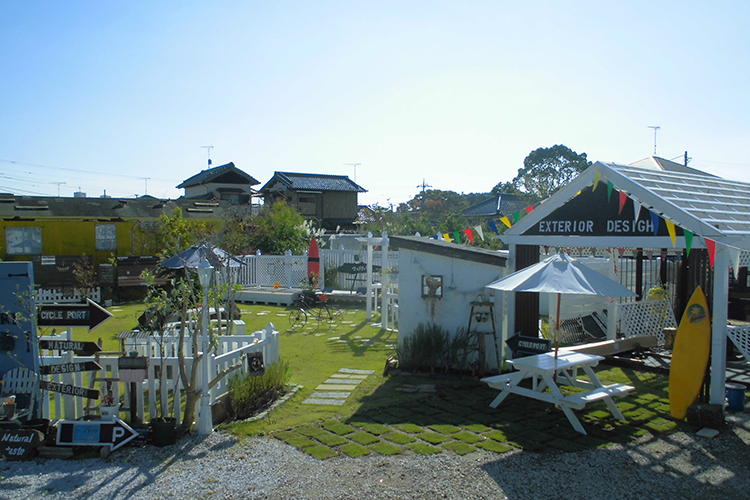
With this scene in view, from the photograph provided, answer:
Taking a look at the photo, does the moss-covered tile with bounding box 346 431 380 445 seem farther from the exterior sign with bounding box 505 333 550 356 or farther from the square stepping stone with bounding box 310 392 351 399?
the exterior sign with bounding box 505 333 550 356

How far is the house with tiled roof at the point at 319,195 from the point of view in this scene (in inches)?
1400

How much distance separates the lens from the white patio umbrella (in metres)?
5.63

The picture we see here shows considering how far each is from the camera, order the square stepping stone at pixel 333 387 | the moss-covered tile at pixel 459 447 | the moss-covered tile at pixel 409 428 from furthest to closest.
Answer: the square stepping stone at pixel 333 387 < the moss-covered tile at pixel 409 428 < the moss-covered tile at pixel 459 447

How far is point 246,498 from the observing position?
166 inches

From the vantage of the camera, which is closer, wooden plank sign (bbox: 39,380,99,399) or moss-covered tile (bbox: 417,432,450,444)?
moss-covered tile (bbox: 417,432,450,444)

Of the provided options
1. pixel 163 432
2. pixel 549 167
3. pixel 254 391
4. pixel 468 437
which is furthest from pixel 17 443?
pixel 549 167

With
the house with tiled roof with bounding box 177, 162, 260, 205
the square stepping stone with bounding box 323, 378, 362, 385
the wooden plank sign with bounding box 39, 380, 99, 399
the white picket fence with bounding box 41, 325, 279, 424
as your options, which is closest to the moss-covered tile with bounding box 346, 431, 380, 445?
the white picket fence with bounding box 41, 325, 279, 424

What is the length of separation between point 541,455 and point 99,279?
619 inches

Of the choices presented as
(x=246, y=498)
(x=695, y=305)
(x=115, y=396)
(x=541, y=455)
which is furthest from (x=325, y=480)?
(x=695, y=305)

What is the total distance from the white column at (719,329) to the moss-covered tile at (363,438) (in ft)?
12.2

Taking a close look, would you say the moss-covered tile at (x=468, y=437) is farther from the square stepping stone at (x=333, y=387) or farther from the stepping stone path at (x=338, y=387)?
the square stepping stone at (x=333, y=387)

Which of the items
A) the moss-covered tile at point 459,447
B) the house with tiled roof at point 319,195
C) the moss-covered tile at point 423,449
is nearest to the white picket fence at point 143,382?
the moss-covered tile at point 423,449

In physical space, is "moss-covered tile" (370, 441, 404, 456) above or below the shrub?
below

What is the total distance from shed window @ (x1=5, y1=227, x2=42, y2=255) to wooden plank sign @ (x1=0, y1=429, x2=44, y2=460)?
1557 centimetres
